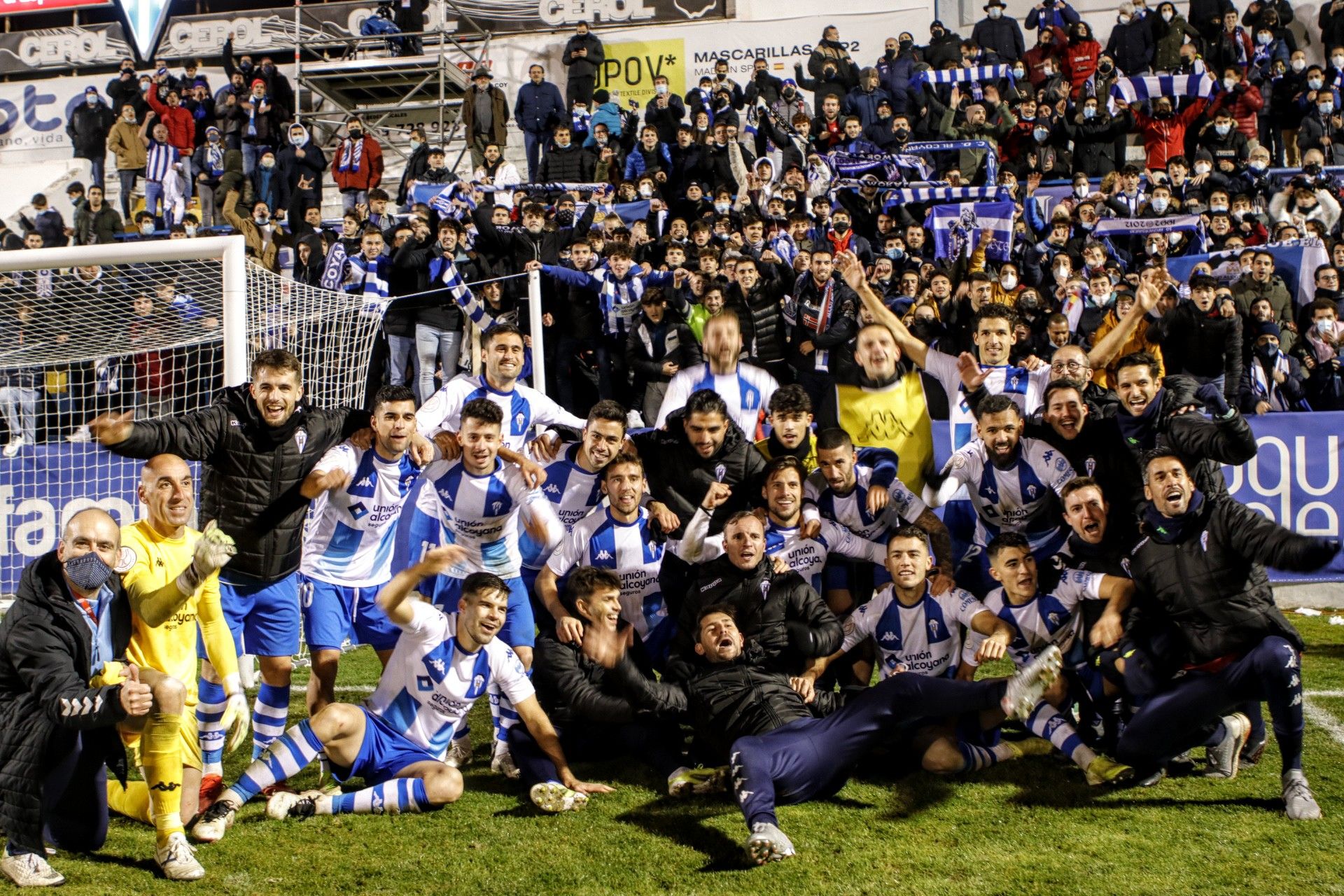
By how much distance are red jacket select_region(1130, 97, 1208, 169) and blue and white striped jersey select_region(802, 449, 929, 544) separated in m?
11.1

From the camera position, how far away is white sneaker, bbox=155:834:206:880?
14.7 ft

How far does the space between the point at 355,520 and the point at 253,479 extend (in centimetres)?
55

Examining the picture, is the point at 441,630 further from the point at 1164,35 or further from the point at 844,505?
the point at 1164,35

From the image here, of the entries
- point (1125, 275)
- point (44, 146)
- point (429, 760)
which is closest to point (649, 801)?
point (429, 760)

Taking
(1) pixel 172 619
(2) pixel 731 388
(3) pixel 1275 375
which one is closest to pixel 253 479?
(1) pixel 172 619

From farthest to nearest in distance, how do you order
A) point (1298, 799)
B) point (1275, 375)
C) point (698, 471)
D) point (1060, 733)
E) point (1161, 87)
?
point (1161, 87)
point (1275, 375)
point (698, 471)
point (1060, 733)
point (1298, 799)

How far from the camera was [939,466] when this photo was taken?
935 centimetres

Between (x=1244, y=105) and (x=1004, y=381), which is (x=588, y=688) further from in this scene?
(x=1244, y=105)

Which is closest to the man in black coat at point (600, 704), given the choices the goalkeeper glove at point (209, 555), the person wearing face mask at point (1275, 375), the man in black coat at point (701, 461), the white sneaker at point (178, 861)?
the man in black coat at point (701, 461)

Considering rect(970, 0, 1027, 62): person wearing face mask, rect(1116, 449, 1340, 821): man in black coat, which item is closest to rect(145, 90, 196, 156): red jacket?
rect(970, 0, 1027, 62): person wearing face mask

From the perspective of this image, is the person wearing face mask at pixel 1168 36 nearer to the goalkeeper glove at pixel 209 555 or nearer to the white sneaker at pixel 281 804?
the white sneaker at pixel 281 804

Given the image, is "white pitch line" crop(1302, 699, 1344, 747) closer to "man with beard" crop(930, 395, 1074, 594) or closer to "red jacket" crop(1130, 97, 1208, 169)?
"man with beard" crop(930, 395, 1074, 594)

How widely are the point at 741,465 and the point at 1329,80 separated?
1406cm

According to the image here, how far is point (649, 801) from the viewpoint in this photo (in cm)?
541
